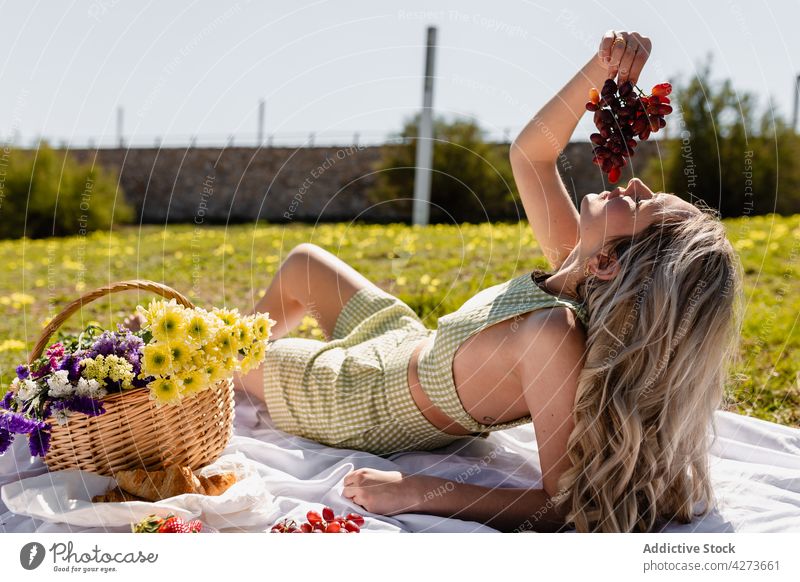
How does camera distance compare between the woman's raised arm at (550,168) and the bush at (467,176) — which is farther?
the bush at (467,176)

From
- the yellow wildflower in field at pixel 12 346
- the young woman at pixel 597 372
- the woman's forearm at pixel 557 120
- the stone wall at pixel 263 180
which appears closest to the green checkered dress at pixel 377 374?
the young woman at pixel 597 372

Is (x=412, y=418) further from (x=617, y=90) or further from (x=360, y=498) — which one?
(x=617, y=90)

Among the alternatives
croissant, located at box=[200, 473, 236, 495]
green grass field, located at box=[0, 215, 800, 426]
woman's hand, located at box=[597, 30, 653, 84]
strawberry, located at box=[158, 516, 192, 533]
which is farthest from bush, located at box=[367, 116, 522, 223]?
strawberry, located at box=[158, 516, 192, 533]

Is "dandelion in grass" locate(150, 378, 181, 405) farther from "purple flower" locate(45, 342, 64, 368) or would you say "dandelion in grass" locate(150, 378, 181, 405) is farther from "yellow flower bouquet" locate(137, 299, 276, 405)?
"purple flower" locate(45, 342, 64, 368)

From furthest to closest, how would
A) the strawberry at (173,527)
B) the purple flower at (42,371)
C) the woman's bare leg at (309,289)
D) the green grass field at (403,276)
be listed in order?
the green grass field at (403,276) → the woman's bare leg at (309,289) → the purple flower at (42,371) → the strawberry at (173,527)

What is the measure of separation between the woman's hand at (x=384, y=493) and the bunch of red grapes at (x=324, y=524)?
9 cm

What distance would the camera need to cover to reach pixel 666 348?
1888mm

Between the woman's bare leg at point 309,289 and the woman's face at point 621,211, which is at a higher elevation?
the woman's face at point 621,211

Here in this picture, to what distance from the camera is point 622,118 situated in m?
2.06

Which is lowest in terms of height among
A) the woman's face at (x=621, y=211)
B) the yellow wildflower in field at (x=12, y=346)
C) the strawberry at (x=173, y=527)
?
the yellow wildflower in field at (x=12, y=346)

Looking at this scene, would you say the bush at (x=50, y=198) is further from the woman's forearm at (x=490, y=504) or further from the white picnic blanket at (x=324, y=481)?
the woman's forearm at (x=490, y=504)

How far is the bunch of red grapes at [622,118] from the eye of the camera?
2.05m

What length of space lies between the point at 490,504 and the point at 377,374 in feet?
1.95
